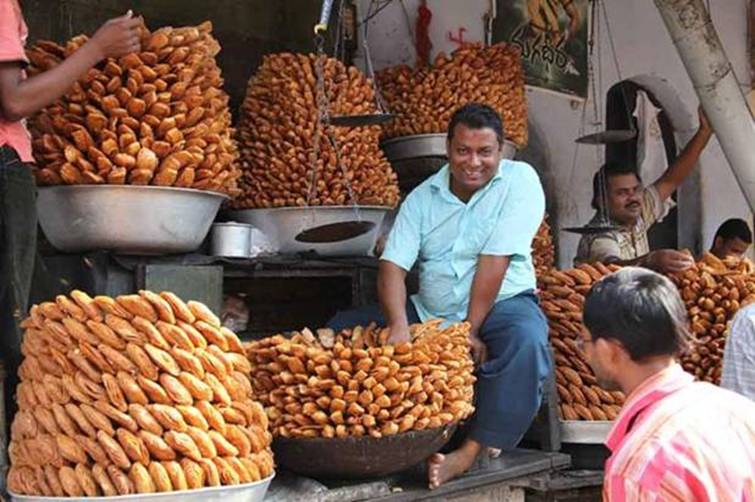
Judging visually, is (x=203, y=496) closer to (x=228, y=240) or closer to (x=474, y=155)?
(x=228, y=240)

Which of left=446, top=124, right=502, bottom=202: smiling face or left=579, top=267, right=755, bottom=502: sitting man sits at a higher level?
left=446, top=124, right=502, bottom=202: smiling face

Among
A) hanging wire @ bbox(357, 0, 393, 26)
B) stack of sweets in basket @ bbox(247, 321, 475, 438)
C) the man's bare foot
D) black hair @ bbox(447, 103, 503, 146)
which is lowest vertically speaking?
the man's bare foot

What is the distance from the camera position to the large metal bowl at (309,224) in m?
3.27

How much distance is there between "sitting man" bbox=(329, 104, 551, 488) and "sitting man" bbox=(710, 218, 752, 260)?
3.44 metres

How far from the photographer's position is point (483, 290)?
2.97 metres

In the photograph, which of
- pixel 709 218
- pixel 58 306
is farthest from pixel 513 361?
pixel 709 218

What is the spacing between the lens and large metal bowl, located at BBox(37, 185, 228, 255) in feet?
8.52

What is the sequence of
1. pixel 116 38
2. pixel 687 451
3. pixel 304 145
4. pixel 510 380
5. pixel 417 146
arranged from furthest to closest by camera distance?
pixel 417 146 → pixel 304 145 → pixel 510 380 → pixel 116 38 → pixel 687 451

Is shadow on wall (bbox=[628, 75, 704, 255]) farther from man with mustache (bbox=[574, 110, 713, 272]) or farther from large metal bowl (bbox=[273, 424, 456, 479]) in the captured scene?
large metal bowl (bbox=[273, 424, 456, 479])

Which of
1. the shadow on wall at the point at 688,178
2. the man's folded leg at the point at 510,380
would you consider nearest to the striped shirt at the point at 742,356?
the man's folded leg at the point at 510,380

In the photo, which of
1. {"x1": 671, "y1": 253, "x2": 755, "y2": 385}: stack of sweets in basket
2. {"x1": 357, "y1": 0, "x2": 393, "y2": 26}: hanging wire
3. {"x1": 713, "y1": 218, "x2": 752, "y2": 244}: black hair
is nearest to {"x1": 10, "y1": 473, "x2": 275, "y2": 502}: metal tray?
{"x1": 671, "y1": 253, "x2": 755, "y2": 385}: stack of sweets in basket

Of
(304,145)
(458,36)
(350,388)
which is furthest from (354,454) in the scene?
(458,36)

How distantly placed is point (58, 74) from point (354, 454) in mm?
1167

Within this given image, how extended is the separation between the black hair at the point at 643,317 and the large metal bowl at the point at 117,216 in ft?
4.30
